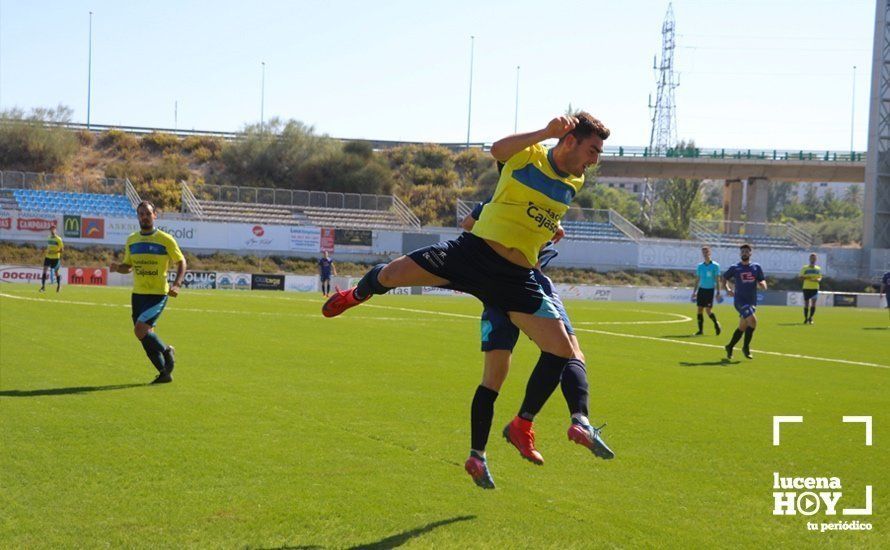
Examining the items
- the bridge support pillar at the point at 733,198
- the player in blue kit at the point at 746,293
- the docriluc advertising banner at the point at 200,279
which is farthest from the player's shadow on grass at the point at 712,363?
the bridge support pillar at the point at 733,198

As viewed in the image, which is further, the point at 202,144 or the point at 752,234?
the point at 202,144

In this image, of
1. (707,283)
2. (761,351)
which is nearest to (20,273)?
(707,283)

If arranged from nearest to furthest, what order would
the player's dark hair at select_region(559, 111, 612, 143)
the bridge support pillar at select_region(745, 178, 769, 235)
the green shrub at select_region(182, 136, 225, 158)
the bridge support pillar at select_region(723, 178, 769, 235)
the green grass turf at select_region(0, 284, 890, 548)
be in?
the green grass turf at select_region(0, 284, 890, 548) < the player's dark hair at select_region(559, 111, 612, 143) < the bridge support pillar at select_region(723, 178, 769, 235) < the bridge support pillar at select_region(745, 178, 769, 235) < the green shrub at select_region(182, 136, 225, 158)

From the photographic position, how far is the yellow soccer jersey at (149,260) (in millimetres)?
13125

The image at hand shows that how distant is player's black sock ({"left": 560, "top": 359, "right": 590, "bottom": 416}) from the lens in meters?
7.18

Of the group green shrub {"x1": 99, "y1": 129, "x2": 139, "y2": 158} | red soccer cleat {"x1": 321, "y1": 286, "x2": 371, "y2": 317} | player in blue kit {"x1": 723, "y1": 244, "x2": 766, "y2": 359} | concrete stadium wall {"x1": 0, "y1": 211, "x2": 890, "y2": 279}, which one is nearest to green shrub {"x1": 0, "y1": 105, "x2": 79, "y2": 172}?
green shrub {"x1": 99, "y1": 129, "x2": 139, "y2": 158}

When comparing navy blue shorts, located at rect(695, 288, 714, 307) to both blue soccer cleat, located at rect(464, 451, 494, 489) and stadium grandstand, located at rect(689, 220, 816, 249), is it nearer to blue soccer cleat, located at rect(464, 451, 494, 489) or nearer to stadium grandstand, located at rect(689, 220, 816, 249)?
blue soccer cleat, located at rect(464, 451, 494, 489)

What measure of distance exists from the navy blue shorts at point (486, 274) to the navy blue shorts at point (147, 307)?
690 centimetres

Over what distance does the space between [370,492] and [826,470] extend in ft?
12.5

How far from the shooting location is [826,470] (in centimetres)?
820

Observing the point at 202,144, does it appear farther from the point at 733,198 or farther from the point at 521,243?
the point at 521,243

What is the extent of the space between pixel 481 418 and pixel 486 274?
1.01 meters

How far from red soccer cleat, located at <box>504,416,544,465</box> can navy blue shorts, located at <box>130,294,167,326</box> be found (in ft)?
23.0

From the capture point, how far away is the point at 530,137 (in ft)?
20.7
